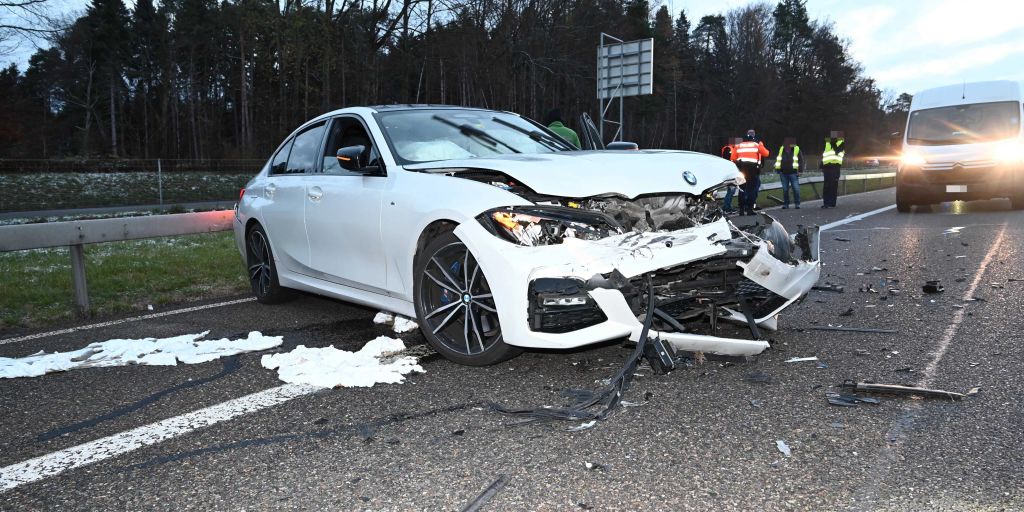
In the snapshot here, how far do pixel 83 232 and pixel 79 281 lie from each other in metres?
0.43

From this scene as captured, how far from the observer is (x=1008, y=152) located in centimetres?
1396

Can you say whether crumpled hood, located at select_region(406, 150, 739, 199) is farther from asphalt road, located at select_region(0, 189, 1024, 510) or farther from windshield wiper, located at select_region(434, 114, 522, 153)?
asphalt road, located at select_region(0, 189, 1024, 510)

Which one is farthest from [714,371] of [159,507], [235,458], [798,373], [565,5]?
[565,5]

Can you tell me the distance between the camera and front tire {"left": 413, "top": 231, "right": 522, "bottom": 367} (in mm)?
4051

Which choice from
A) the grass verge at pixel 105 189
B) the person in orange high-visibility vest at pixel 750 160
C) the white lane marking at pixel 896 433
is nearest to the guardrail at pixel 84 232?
the white lane marking at pixel 896 433

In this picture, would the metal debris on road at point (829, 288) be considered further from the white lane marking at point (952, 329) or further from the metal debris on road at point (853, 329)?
the metal debris on road at point (853, 329)

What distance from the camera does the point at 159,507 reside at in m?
2.54

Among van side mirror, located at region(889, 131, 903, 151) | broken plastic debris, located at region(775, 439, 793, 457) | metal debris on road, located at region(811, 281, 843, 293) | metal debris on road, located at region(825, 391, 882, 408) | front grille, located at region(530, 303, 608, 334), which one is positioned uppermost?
van side mirror, located at region(889, 131, 903, 151)

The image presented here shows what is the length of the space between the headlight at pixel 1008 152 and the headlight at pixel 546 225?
13.2 metres

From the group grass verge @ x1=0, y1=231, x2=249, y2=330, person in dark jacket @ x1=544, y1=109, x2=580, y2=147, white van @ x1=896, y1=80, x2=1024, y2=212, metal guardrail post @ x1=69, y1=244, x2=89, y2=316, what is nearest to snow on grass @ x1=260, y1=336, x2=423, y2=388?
metal guardrail post @ x1=69, y1=244, x2=89, y2=316

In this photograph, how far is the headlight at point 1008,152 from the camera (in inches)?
549

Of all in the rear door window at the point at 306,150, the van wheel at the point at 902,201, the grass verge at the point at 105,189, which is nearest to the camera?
the rear door window at the point at 306,150

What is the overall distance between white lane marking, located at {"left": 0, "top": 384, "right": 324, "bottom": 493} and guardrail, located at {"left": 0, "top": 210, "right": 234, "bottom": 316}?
122 inches

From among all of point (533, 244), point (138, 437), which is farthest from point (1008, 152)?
point (138, 437)
